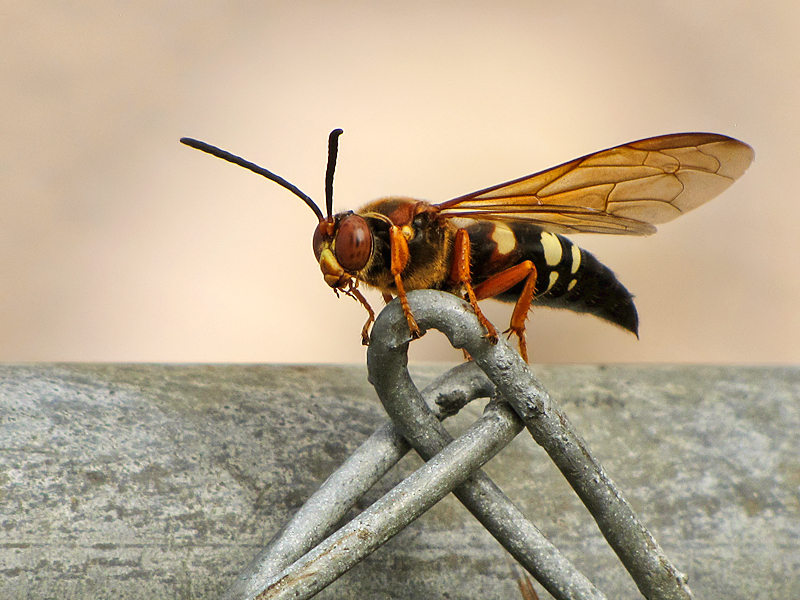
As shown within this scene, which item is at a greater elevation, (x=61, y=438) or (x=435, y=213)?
(x=435, y=213)

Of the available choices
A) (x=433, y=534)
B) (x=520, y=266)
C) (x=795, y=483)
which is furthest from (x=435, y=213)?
(x=795, y=483)

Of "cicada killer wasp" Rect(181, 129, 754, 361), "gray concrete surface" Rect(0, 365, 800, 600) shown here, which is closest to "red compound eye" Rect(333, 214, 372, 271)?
"cicada killer wasp" Rect(181, 129, 754, 361)

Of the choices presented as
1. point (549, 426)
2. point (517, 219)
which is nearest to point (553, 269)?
point (517, 219)

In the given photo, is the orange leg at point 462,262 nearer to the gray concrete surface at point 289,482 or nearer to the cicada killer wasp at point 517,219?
the cicada killer wasp at point 517,219

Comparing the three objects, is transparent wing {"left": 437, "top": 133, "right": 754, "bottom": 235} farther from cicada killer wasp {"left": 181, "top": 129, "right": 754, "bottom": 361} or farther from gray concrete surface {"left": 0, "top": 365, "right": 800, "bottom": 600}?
gray concrete surface {"left": 0, "top": 365, "right": 800, "bottom": 600}

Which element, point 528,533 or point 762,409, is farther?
point 762,409

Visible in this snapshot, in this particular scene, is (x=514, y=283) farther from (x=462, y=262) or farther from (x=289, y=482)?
(x=289, y=482)

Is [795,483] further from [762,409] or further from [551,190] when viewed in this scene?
[551,190]
